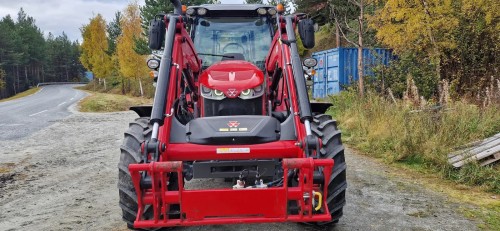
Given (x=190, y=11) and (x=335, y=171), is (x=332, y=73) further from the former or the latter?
(x=335, y=171)

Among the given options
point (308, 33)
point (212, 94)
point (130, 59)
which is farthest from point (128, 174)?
point (130, 59)

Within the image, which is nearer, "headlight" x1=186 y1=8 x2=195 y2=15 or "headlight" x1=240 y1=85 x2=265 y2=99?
"headlight" x1=240 y1=85 x2=265 y2=99

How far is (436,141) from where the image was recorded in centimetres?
621

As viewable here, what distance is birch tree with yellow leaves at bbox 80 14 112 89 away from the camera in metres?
41.1

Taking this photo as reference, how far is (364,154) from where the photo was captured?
716 centimetres

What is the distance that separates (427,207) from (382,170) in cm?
170

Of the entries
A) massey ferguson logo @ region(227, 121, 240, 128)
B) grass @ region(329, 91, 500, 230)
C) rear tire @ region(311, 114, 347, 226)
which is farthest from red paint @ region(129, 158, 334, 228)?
grass @ region(329, 91, 500, 230)

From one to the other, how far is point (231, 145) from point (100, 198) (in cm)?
233

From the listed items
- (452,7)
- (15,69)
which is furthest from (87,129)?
(15,69)

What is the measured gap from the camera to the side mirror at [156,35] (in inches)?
151

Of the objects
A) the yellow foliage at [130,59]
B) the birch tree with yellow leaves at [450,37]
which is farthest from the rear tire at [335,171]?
the yellow foliage at [130,59]

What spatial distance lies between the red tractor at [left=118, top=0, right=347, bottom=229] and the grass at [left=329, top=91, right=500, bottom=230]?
1980 mm

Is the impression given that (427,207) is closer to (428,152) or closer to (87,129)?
(428,152)

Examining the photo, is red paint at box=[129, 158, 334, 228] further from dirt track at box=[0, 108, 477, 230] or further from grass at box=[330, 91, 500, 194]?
grass at box=[330, 91, 500, 194]
